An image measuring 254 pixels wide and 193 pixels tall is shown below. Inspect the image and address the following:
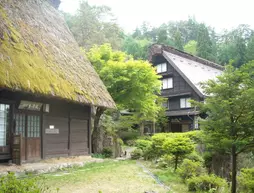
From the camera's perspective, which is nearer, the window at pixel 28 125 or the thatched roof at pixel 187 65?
the window at pixel 28 125

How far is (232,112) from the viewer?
7879 mm

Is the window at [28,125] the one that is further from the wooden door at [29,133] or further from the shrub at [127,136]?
the shrub at [127,136]

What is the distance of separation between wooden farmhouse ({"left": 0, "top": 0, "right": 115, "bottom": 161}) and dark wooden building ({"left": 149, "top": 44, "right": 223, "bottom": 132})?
46.2ft

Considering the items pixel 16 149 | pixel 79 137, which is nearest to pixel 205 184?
pixel 16 149

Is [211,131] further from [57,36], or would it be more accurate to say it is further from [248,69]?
[57,36]

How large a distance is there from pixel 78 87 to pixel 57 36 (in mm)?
4231

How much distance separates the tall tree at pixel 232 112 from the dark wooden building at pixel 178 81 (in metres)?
17.6

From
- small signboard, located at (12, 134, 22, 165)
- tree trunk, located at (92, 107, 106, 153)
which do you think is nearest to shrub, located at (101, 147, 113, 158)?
tree trunk, located at (92, 107, 106, 153)

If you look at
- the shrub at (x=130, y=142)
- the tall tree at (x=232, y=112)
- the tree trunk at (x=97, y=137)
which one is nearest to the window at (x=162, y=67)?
the shrub at (x=130, y=142)

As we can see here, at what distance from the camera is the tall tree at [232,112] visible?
25.4ft

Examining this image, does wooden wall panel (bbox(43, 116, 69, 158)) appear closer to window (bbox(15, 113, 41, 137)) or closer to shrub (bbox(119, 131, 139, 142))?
window (bbox(15, 113, 41, 137))

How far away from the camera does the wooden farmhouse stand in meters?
10.2

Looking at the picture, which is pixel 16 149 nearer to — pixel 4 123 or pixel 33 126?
pixel 4 123

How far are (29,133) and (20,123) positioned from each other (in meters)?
0.62
